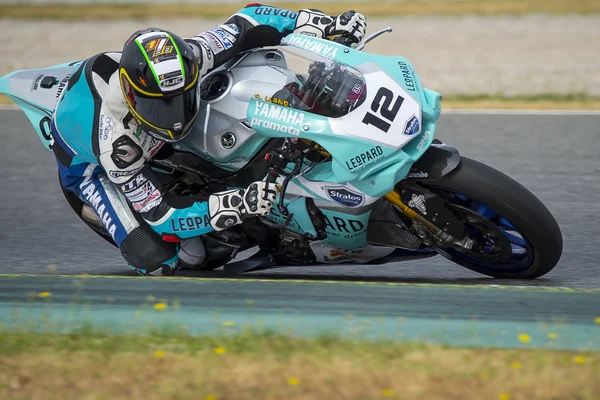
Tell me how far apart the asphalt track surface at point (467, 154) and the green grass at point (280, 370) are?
1.42 metres

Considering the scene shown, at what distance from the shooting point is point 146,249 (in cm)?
484

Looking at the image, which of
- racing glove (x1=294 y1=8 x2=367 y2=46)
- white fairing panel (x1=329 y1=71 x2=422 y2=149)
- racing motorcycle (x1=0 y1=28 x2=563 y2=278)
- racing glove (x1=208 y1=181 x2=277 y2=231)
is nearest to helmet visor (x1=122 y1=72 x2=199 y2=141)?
racing motorcycle (x1=0 y1=28 x2=563 y2=278)

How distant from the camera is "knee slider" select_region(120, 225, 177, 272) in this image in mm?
4820

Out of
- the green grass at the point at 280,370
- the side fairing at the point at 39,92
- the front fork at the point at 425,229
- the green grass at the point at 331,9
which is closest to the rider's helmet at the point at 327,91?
the front fork at the point at 425,229

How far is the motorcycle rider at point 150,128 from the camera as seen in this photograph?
14.0ft

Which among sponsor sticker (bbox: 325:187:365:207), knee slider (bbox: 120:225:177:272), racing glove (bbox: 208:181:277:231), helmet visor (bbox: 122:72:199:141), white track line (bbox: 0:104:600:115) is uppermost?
helmet visor (bbox: 122:72:199:141)

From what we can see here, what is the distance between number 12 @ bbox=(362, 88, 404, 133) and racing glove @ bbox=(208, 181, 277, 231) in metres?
0.56

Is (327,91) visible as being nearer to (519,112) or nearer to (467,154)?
(467,154)

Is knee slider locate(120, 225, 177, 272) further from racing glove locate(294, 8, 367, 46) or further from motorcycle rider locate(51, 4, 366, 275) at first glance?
racing glove locate(294, 8, 367, 46)

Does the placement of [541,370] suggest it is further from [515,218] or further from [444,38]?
[444,38]

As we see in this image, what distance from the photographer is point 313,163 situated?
4328 mm

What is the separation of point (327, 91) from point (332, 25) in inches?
29.2

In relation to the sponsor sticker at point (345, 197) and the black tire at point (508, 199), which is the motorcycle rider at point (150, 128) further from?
the black tire at point (508, 199)

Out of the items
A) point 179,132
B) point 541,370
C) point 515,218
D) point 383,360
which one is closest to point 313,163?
point 179,132
